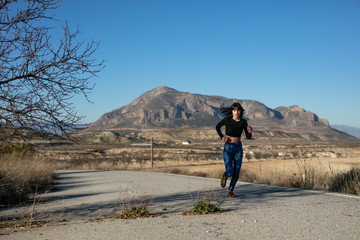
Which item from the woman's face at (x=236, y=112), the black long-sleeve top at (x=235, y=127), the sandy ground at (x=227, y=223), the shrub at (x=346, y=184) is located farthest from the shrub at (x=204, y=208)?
the shrub at (x=346, y=184)

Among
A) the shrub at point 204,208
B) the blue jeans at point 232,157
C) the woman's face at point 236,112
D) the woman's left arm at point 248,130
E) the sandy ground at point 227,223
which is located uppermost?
the woman's face at point 236,112

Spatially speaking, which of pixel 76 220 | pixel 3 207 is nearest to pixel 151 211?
pixel 76 220

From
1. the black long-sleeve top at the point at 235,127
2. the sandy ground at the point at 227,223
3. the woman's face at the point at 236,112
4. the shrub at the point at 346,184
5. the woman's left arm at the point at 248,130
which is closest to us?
the sandy ground at the point at 227,223

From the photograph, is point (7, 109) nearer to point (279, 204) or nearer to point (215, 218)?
point (215, 218)

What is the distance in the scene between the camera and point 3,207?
10.5m

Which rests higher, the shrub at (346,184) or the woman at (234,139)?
the woman at (234,139)

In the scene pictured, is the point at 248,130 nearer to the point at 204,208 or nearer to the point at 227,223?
the point at 204,208

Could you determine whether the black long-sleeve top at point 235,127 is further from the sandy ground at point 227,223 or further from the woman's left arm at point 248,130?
the sandy ground at point 227,223

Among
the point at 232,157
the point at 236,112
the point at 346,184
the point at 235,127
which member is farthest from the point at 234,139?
the point at 346,184

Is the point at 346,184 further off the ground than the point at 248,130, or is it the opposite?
the point at 248,130

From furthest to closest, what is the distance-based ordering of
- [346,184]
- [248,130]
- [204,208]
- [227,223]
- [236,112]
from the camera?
[346,184] < [236,112] < [248,130] < [204,208] < [227,223]

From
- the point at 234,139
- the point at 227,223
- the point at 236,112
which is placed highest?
the point at 236,112

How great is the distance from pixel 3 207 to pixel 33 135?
446cm


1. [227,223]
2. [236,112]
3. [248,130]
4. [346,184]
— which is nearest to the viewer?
[227,223]
